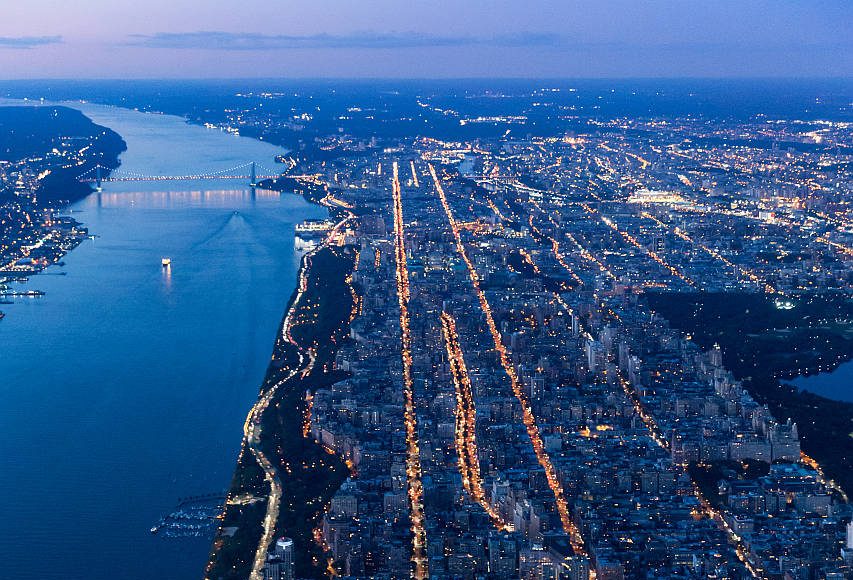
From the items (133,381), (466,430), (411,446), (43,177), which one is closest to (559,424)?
(466,430)

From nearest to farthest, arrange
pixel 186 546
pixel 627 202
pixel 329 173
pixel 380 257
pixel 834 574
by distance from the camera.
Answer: pixel 834 574 → pixel 186 546 → pixel 380 257 → pixel 627 202 → pixel 329 173

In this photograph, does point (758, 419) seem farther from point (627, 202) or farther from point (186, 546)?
point (627, 202)

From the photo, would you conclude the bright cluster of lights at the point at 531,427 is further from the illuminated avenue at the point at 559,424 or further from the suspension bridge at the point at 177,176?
the suspension bridge at the point at 177,176

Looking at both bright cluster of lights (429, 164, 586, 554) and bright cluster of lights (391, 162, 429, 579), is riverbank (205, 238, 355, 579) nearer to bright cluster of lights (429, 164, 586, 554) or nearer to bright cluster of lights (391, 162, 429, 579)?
bright cluster of lights (391, 162, 429, 579)

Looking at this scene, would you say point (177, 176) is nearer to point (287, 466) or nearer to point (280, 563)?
point (287, 466)

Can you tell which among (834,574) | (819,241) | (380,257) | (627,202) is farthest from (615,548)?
(627,202)

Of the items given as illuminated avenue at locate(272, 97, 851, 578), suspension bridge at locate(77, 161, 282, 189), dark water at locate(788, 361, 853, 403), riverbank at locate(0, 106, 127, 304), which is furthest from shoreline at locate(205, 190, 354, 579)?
suspension bridge at locate(77, 161, 282, 189)
